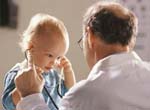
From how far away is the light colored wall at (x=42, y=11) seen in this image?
7.95ft

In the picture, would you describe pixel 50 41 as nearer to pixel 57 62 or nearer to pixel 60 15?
pixel 57 62

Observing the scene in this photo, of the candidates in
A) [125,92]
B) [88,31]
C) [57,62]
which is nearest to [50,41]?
[57,62]

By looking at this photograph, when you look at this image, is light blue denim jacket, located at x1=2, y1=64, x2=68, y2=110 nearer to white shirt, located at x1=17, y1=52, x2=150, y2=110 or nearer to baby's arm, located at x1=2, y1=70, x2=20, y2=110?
baby's arm, located at x1=2, y1=70, x2=20, y2=110

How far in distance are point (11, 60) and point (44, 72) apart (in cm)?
99

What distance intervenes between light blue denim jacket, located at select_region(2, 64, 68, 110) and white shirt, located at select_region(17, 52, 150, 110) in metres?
0.23

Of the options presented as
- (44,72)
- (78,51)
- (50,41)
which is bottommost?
(78,51)

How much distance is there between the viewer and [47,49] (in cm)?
140

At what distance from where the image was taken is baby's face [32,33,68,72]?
1.39 meters

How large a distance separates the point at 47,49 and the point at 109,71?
0.35 meters

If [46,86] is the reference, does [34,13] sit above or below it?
above

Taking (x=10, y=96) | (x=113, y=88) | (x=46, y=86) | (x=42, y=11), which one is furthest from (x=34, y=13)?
(x=113, y=88)

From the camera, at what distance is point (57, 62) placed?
59.5 inches

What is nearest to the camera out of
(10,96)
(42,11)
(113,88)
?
(113,88)

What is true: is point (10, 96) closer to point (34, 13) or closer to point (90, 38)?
point (90, 38)
